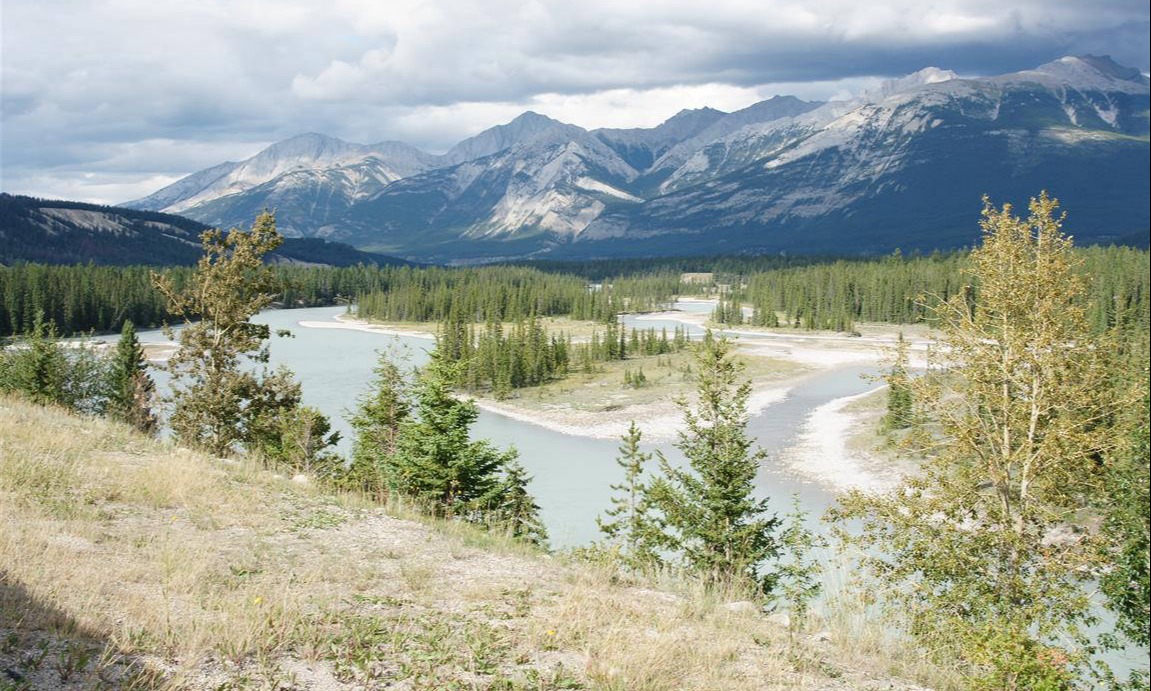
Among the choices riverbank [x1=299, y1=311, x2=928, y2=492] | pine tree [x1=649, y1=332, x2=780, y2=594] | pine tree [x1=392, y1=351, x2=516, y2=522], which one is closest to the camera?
pine tree [x1=649, y1=332, x2=780, y2=594]

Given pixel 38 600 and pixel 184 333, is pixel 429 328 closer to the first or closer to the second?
pixel 184 333

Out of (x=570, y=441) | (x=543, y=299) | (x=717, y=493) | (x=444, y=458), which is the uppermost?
(x=543, y=299)

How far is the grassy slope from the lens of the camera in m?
8.24

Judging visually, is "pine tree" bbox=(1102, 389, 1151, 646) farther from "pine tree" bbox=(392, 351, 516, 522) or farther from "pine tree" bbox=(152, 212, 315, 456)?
"pine tree" bbox=(152, 212, 315, 456)

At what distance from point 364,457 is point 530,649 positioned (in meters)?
31.6

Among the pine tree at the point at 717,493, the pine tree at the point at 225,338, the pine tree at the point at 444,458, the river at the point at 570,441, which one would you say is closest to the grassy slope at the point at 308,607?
the pine tree at the point at 717,493

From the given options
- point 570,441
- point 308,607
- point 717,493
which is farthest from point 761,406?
point 308,607

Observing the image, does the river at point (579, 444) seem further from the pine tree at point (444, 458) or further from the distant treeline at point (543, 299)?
the distant treeline at point (543, 299)

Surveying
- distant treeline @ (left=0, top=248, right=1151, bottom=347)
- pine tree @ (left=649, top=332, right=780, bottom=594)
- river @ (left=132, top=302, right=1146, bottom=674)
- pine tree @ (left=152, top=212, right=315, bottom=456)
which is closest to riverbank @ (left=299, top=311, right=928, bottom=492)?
river @ (left=132, top=302, right=1146, bottom=674)

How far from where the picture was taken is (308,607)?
9.98m

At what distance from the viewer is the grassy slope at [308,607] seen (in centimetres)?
824

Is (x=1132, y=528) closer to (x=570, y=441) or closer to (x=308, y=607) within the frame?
(x=308, y=607)

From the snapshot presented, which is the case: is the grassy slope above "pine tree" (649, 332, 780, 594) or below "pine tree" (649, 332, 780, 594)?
above

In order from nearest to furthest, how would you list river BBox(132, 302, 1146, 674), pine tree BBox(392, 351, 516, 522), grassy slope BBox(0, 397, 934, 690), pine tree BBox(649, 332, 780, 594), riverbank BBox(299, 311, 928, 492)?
grassy slope BBox(0, 397, 934, 690) → pine tree BBox(649, 332, 780, 594) → pine tree BBox(392, 351, 516, 522) → river BBox(132, 302, 1146, 674) → riverbank BBox(299, 311, 928, 492)
